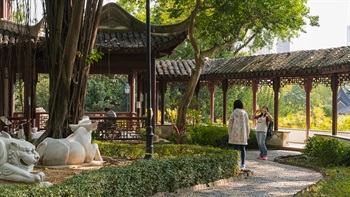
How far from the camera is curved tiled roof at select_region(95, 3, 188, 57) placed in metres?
14.3

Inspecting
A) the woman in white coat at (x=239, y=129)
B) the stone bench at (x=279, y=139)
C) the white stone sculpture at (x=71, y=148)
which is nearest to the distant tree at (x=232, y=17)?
the stone bench at (x=279, y=139)

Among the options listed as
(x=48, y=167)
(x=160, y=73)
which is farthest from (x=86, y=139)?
(x=160, y=73)

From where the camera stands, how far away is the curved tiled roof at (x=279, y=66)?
1376 cm

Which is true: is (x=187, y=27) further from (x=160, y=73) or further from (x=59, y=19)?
(x=59, y=19)

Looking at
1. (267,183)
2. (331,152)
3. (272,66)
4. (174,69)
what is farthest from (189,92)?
(267,183)

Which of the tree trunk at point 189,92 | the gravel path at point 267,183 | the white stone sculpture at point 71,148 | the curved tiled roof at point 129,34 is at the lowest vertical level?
the gravel path at point 267,183

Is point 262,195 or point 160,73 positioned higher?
point 160,73

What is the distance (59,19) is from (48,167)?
248 centimetres

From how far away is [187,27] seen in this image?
1477 centimetres

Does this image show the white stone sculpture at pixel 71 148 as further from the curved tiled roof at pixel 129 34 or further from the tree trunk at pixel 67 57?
the curved tiled roof at pixel 129 34

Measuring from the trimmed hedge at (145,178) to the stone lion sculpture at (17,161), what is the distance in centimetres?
63

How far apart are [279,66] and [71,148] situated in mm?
9641

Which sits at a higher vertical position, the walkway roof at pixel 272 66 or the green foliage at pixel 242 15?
the green foliage at pixel 242 15

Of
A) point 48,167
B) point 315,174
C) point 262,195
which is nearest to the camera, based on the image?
point 262,195
